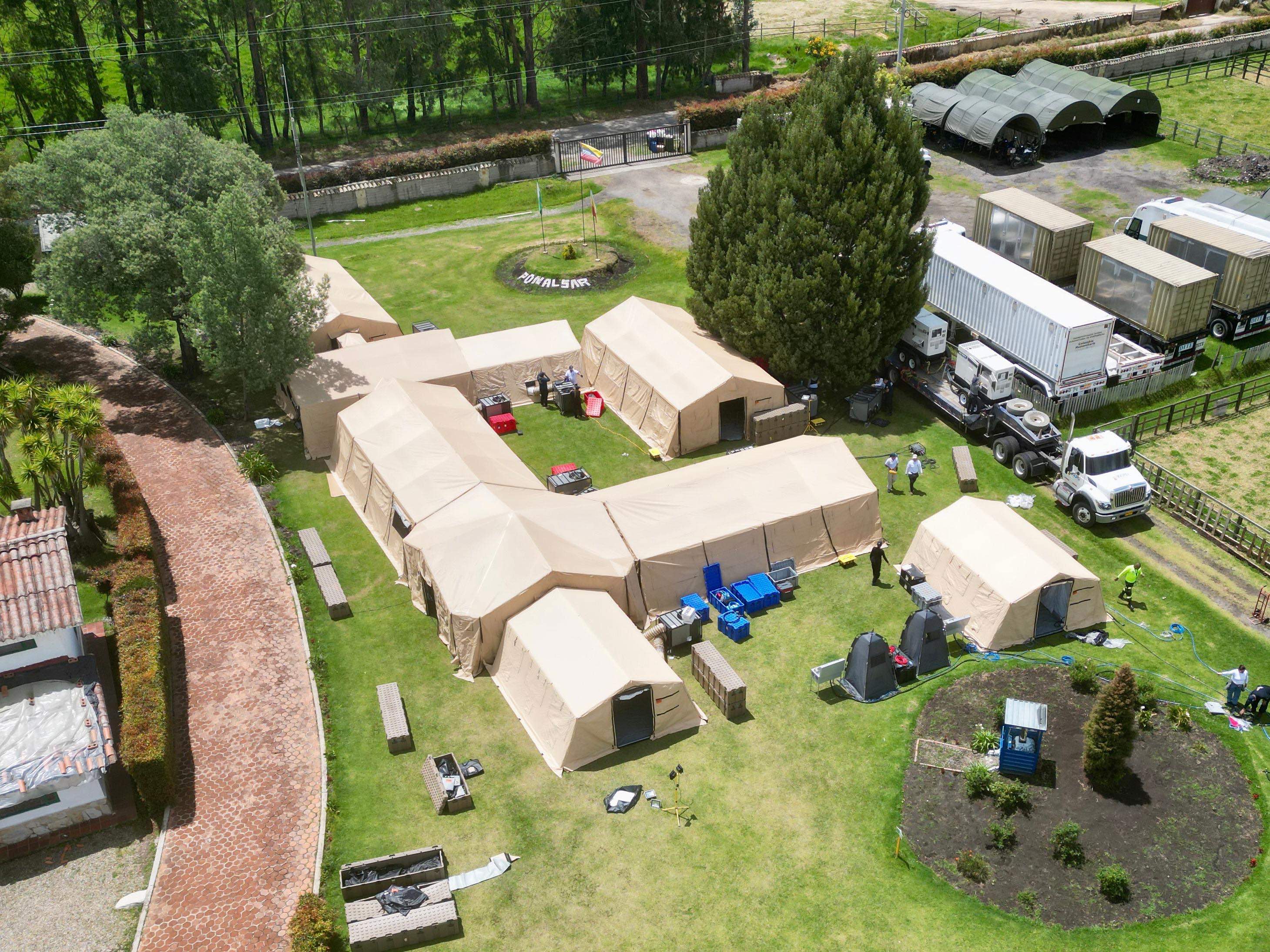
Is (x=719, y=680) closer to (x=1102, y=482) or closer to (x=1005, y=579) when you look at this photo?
(x=1005, y=579)

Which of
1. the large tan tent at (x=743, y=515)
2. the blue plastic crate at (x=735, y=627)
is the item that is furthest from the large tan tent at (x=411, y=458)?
the blue plastic crate at (x=735, y=627)

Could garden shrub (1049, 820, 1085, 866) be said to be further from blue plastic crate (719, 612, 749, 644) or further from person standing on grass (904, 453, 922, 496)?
person standing on grass (904, 453, 922, 496)

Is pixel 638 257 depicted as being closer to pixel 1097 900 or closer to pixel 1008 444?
pixel 1008 444

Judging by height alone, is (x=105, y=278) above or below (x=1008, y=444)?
above

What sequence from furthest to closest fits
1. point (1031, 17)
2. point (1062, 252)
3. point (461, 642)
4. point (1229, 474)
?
point (1031, 17), point (1062, 252), point (1229, 474), point (461, 642)

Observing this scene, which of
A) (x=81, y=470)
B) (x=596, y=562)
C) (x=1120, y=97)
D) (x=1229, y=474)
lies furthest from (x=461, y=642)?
(x=1120, y=97)

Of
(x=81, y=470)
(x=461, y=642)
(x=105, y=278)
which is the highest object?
(x=105, y=278)
